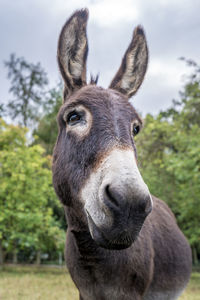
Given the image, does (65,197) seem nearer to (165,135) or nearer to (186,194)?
(186,194)

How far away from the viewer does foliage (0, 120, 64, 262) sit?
11594mm

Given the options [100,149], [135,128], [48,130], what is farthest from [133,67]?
[48,130]

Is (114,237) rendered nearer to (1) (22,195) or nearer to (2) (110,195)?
(2) (110,195)

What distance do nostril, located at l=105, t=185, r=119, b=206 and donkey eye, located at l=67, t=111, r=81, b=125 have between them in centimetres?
74

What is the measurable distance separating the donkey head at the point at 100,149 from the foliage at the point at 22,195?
9.50m

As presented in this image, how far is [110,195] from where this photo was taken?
1.45 meters

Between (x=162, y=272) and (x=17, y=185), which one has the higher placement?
(x=17, y=185)

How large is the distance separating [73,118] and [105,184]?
783mm

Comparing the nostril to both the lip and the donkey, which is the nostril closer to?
the donkey

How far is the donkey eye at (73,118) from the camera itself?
2.03m

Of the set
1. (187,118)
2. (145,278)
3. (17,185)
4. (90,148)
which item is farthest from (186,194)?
(90,148)

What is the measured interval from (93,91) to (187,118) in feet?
32.0

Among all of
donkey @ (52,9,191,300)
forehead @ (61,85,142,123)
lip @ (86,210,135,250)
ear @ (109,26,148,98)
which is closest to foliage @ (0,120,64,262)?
donkey @ (52,9,191,300)

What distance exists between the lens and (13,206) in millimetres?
11992
